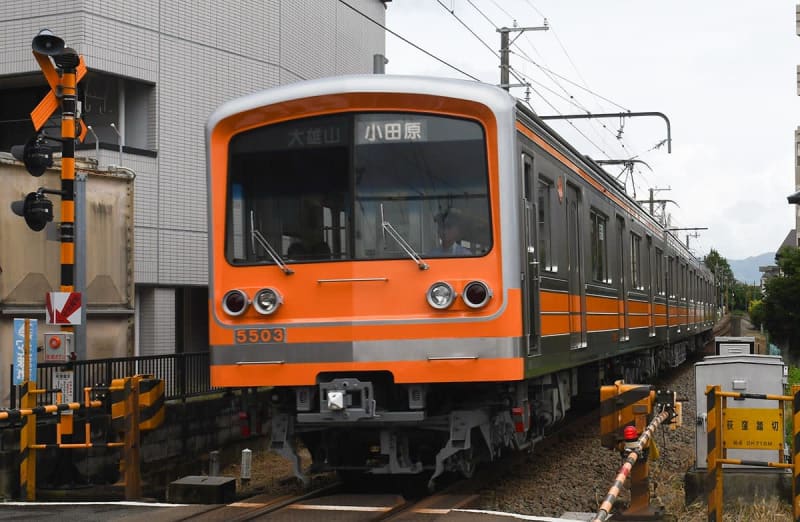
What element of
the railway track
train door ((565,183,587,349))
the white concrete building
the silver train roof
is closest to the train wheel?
the railway track

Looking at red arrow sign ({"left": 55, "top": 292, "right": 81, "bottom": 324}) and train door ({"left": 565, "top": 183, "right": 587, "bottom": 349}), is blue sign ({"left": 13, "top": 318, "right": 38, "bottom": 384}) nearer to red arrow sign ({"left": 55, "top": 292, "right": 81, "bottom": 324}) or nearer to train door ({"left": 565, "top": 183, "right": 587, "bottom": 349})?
red arrow sign ({"left": 55, "top": 292, "right": 81, "bottom": 324})

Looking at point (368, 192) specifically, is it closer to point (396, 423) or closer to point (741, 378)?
point (396, 423)

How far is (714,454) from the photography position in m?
7.65

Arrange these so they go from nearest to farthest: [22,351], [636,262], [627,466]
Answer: [627,466]
[22,351]
[636,262]

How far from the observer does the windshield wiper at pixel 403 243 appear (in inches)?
315

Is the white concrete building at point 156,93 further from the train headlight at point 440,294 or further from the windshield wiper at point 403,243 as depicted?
the train headlight at point 440,294

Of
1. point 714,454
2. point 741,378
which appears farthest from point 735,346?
point 714,454

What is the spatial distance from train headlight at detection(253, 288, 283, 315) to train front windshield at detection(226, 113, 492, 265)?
277 millimetres

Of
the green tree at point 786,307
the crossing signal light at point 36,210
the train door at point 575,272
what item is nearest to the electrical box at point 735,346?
the train door at point 575,272

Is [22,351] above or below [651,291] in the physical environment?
below

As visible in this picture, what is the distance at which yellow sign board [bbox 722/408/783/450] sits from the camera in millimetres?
8312

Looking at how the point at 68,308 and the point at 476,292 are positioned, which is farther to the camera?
the point at 68,308

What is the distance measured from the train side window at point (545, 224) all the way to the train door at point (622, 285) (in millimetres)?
4478

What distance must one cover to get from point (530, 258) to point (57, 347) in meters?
5.07
